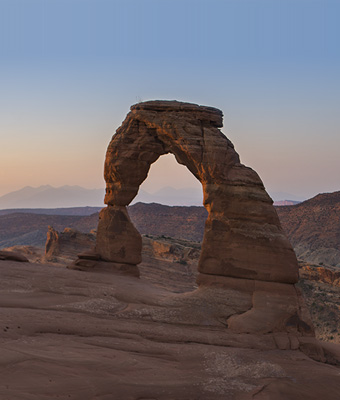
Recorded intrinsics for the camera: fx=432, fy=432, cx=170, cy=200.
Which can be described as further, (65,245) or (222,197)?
(65,245)

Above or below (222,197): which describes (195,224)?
above

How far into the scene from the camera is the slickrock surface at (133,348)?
7.80m

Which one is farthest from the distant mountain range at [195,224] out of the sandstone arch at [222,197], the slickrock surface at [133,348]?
the slickrock surface at [133,348]

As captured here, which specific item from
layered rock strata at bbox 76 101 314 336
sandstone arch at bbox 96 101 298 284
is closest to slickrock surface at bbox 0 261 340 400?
layered rock strata at bbox 76 101 314 336

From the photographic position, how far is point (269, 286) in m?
Answer: 13.6

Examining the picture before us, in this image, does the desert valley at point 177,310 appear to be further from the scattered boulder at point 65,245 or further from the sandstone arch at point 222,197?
the scattered boulder at point 65,245

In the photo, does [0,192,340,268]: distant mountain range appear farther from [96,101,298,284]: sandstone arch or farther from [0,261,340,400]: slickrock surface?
[0,261,340,400]: slickrock surface

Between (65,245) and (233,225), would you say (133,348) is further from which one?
(65,245)

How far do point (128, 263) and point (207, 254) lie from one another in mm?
4629

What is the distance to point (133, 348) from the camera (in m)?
10.0

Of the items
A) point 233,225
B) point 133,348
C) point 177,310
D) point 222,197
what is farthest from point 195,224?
point 133,348

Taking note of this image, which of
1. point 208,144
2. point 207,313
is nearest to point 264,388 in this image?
point 207,313

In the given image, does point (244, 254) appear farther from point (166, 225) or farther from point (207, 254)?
point (166, 225)

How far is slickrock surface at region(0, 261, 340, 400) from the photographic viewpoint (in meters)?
7.80
